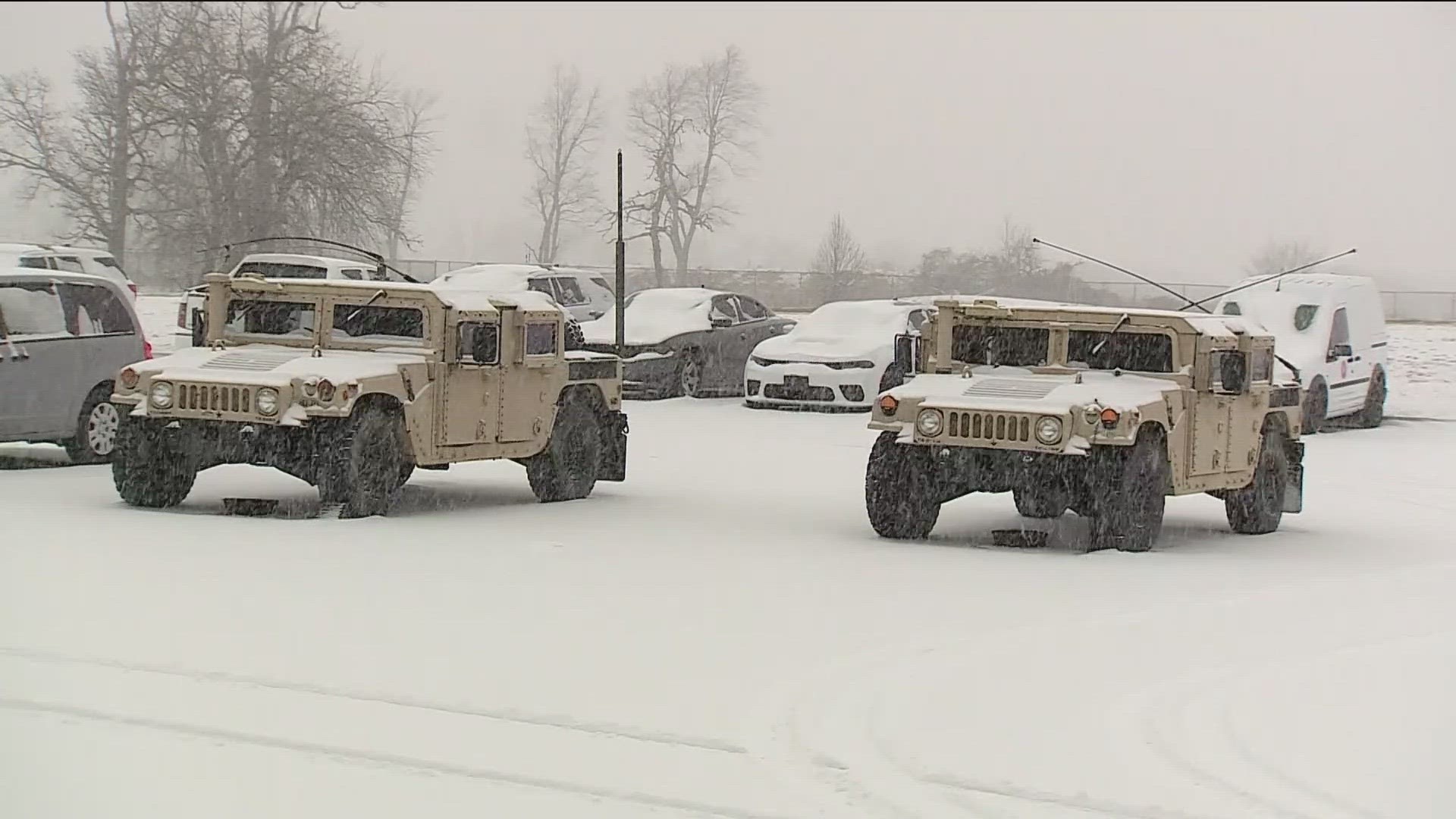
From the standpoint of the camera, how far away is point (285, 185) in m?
10.4

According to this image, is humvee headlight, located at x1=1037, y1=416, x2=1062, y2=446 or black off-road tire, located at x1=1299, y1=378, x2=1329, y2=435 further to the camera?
black off-road tire, located at x1=1299, y1=378, x2=1329, y2=435

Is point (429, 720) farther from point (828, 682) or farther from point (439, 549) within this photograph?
point (439, 549)

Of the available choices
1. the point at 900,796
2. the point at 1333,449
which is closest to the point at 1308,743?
the point at 900,796

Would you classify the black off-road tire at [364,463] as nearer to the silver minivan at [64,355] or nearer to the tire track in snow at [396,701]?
the silver minivan at [64,355]

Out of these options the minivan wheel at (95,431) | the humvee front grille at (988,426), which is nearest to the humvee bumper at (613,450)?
the humvee front grille at (988,426)

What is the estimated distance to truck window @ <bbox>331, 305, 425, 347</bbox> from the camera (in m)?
12.4

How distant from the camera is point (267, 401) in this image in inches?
442

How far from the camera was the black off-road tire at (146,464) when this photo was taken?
11.5m

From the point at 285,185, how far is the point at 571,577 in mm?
2670

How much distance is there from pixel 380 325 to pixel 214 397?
1.44m

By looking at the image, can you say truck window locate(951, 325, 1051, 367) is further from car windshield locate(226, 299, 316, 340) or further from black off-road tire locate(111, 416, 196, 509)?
black off-road tire locate(111, 416, 196, 509)

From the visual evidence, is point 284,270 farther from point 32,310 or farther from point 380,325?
point 380,325

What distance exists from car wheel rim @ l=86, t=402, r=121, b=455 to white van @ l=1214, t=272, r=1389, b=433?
1080cm

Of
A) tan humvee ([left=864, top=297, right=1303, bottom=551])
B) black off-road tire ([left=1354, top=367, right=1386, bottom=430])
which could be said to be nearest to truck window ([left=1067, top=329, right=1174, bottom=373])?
tan humvee ([left=864, top=297, right=1303, bottom=551])
